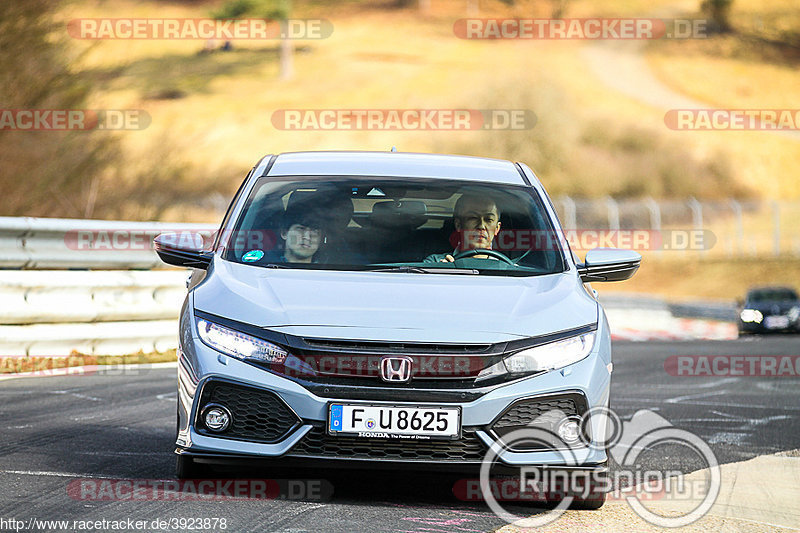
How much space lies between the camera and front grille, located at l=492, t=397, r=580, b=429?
19.1ft

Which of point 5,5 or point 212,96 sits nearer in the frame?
point 5,5

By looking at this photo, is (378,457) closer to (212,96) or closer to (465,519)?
(465,519)

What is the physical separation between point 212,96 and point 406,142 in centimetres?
1662

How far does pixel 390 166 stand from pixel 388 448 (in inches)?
86.9

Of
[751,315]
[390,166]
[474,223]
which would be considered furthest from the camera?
[751,315]

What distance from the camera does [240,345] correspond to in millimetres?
5867

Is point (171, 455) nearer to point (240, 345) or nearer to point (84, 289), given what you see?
point (240, 345)

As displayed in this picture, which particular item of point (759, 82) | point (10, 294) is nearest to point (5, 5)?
point (10, 294)

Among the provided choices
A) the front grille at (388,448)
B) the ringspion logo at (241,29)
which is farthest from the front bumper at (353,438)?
the ringspion logo at (241,29)

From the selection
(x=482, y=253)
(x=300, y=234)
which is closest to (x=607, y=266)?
(x=482, y=253)

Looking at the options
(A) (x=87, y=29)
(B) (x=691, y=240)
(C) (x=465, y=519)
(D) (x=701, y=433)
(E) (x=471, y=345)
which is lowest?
(B) (x=691, y=240)

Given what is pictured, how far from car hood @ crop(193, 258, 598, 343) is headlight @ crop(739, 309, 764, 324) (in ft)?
72.1

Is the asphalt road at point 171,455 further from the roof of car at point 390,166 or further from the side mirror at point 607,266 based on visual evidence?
the roof of car at point 390,166

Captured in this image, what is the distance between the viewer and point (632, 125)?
229 feet
